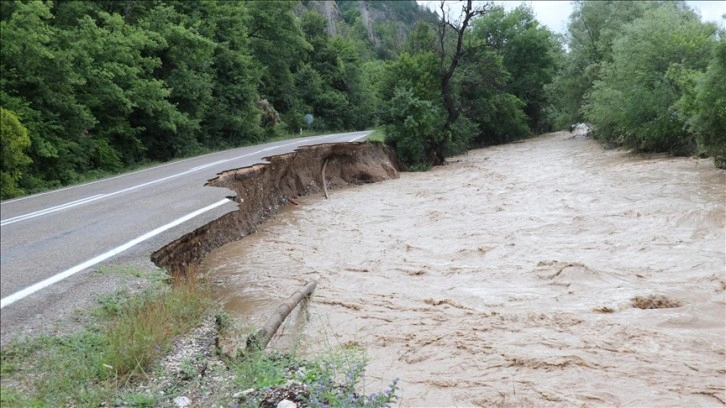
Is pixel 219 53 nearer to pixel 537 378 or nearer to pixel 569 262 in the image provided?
pixel 569 262

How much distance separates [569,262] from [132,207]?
772cm

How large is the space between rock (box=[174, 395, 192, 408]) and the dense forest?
9737mm

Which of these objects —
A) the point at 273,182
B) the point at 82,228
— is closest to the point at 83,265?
the point at 82,228

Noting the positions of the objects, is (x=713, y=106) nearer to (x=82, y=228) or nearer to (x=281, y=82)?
(x=82, y=228)

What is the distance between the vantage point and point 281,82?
4153 centimetres

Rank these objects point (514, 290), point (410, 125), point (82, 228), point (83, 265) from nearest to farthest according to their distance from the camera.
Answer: point (83, 265)
point (82, 228)
point (514, 290)
point (410, 125)

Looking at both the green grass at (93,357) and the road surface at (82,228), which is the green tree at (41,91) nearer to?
the road surface at (82,228)

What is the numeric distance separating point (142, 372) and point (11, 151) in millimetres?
10022

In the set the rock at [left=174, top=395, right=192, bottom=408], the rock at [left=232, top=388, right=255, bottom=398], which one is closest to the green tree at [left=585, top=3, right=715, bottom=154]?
the rock at [left=232, top=388, right=255, bottom=398]

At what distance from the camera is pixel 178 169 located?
1630cm

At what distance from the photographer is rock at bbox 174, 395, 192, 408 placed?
4020mm

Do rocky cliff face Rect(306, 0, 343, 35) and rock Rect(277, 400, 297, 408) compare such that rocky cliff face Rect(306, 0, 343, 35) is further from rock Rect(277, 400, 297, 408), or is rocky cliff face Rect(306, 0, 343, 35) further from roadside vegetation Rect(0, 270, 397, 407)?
rock Rect(277, 400, 297, 408)

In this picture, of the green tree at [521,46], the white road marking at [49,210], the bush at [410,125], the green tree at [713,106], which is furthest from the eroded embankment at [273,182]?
the green tree at [521,46]

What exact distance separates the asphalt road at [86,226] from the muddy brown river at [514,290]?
1.13 metres
